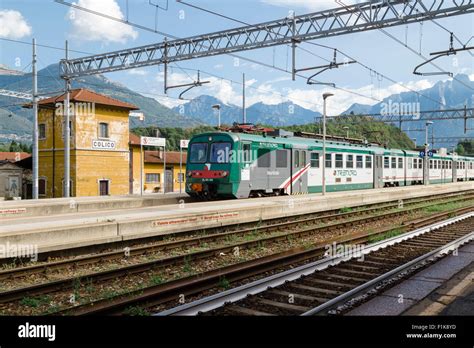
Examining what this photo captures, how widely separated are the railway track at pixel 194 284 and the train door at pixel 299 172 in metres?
10.1

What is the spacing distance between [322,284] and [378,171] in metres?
22.7

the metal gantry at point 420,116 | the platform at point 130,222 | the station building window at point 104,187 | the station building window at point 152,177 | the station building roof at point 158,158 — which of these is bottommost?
the platform at point 130,222

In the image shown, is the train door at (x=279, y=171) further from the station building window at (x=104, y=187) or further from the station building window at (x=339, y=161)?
the station building window at (x=104, y=187)

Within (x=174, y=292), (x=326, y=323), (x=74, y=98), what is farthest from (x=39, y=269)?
(x=74, y=98)

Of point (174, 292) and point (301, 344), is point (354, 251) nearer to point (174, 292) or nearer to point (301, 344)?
point (174, 292)

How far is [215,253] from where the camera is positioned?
10.1 meters

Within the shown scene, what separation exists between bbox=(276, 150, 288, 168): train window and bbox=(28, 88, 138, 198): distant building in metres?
18.1

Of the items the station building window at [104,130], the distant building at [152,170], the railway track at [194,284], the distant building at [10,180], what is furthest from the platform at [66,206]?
the distant building at [10,180]

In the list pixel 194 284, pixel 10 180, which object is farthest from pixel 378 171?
pixel 10 180

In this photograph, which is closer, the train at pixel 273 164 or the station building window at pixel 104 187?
the train at pixel 273 164

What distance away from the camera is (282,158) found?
778 inches

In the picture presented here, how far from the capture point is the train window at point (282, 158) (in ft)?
64.3

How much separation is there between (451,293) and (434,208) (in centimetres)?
1570

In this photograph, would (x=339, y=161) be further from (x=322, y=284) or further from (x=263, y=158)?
(x=322, y=284)
